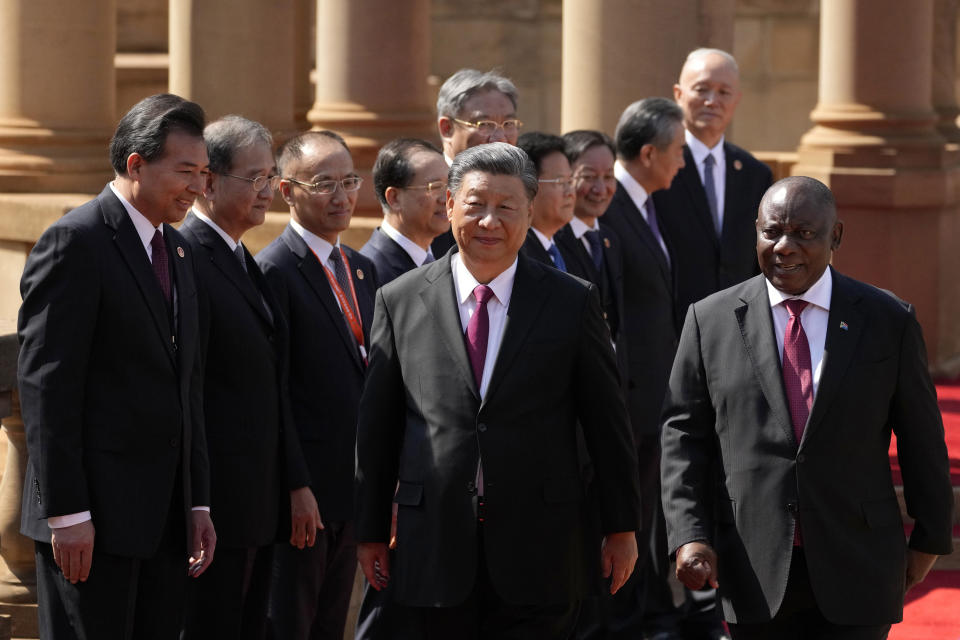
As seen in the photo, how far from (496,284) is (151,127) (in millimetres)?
1082

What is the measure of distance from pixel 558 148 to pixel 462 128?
0.40m

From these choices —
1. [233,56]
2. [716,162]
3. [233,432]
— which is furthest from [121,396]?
[233,56]

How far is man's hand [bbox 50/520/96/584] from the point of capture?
445 cm

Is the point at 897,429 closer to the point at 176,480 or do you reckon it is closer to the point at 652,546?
the point at 176,480

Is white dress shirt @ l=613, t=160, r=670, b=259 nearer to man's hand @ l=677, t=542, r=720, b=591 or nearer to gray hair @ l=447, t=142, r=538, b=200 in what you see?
gray hair @ l=447, t=142, r=538, b=200

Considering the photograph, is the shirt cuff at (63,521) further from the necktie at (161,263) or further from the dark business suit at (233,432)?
the dark business suit at (233,432)

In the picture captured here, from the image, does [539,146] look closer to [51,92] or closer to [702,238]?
[702,238]

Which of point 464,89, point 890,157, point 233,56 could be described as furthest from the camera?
point 890,157

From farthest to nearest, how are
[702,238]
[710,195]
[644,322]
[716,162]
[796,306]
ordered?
1. [716,162]
2. [710,195]
3. [702,238]
4. [644,322]
5. [796,306]

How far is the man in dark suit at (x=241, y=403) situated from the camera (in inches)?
206

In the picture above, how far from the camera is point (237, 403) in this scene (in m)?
5.26

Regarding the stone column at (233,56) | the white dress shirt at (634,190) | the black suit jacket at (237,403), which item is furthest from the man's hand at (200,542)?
the stone column at (233,56)

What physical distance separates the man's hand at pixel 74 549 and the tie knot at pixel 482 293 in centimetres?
126

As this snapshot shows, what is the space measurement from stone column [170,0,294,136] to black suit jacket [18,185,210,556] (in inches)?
226
